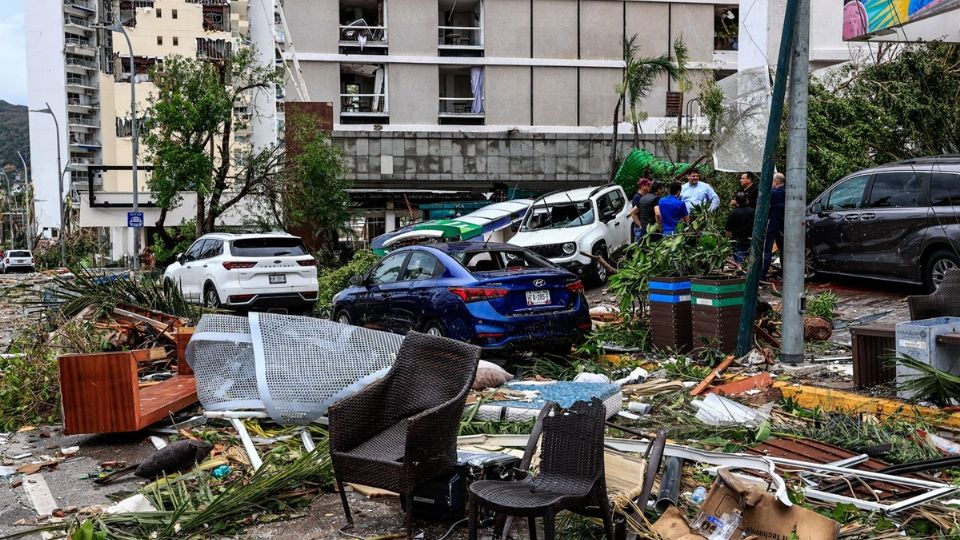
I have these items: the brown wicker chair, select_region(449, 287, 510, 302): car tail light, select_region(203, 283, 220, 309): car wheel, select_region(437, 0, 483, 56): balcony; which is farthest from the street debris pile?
select_region(437, 0, 483, 56): balcony

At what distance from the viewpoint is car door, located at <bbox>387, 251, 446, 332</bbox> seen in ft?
37.4

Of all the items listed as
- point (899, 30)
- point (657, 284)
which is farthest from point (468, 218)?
point (657, 284)

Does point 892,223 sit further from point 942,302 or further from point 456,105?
point 456,105

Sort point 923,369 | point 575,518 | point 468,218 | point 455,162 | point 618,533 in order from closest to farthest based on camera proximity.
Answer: point 618,533 → point 575,518 → point 923,369 → point 468,218 → point 455,162

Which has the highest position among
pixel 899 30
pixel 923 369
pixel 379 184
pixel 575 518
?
pixel 899 30

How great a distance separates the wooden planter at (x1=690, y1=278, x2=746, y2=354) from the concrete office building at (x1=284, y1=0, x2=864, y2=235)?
79.3 feet

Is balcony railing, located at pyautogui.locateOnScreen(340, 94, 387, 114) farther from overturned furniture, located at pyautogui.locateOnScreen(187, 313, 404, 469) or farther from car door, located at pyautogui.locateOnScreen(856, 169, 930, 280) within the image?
overturned furniture, located at pyautogui.locateOnScreen(187, 313, 404, 469)

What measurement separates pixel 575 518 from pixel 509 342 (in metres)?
5.21

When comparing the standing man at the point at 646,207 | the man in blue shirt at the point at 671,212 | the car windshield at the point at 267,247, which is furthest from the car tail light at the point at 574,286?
the car windshield at the point at 267,247

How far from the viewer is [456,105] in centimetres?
3869

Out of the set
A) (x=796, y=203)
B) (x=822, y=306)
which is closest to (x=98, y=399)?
(x=796, y=203)

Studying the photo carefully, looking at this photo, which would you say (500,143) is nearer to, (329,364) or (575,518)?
(329,364)

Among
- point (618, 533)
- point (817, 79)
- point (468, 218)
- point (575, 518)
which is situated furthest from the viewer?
point (468, 218)

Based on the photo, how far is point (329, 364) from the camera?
26.3 feet
